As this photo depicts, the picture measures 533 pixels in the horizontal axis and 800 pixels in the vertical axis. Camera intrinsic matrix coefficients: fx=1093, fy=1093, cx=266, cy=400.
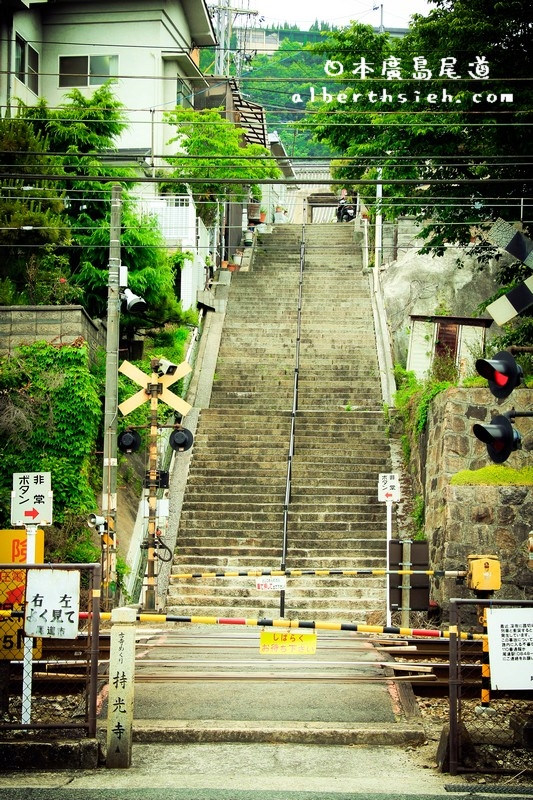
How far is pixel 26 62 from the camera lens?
1190 inches

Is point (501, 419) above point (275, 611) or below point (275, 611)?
above

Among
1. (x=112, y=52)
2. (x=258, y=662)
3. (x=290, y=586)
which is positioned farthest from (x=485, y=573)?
(x=112, y=52)

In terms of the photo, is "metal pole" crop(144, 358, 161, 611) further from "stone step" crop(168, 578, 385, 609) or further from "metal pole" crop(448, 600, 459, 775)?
"metal pole" crop(448, 600, 459, 775)

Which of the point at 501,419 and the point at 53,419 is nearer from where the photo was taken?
the point at 501,419

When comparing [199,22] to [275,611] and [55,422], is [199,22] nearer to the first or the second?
[55,422]

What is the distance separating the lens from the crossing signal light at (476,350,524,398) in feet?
Answer: 32.8

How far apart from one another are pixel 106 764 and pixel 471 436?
37.9 feet

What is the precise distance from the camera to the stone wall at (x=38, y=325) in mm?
20078

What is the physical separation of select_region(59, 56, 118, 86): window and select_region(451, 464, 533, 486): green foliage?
734 inches

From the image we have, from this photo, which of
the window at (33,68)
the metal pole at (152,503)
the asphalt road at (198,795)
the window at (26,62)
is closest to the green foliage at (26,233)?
the metal pole at (152,503)

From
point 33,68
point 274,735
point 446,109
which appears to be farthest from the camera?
point 33,68

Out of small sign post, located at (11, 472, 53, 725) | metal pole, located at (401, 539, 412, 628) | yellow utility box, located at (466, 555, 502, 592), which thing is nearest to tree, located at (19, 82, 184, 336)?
metal pole, located at (401, 539, 412, 628)

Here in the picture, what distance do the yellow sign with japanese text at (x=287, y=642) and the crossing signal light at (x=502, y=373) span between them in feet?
9.23

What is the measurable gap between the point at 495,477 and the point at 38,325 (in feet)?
28.4
